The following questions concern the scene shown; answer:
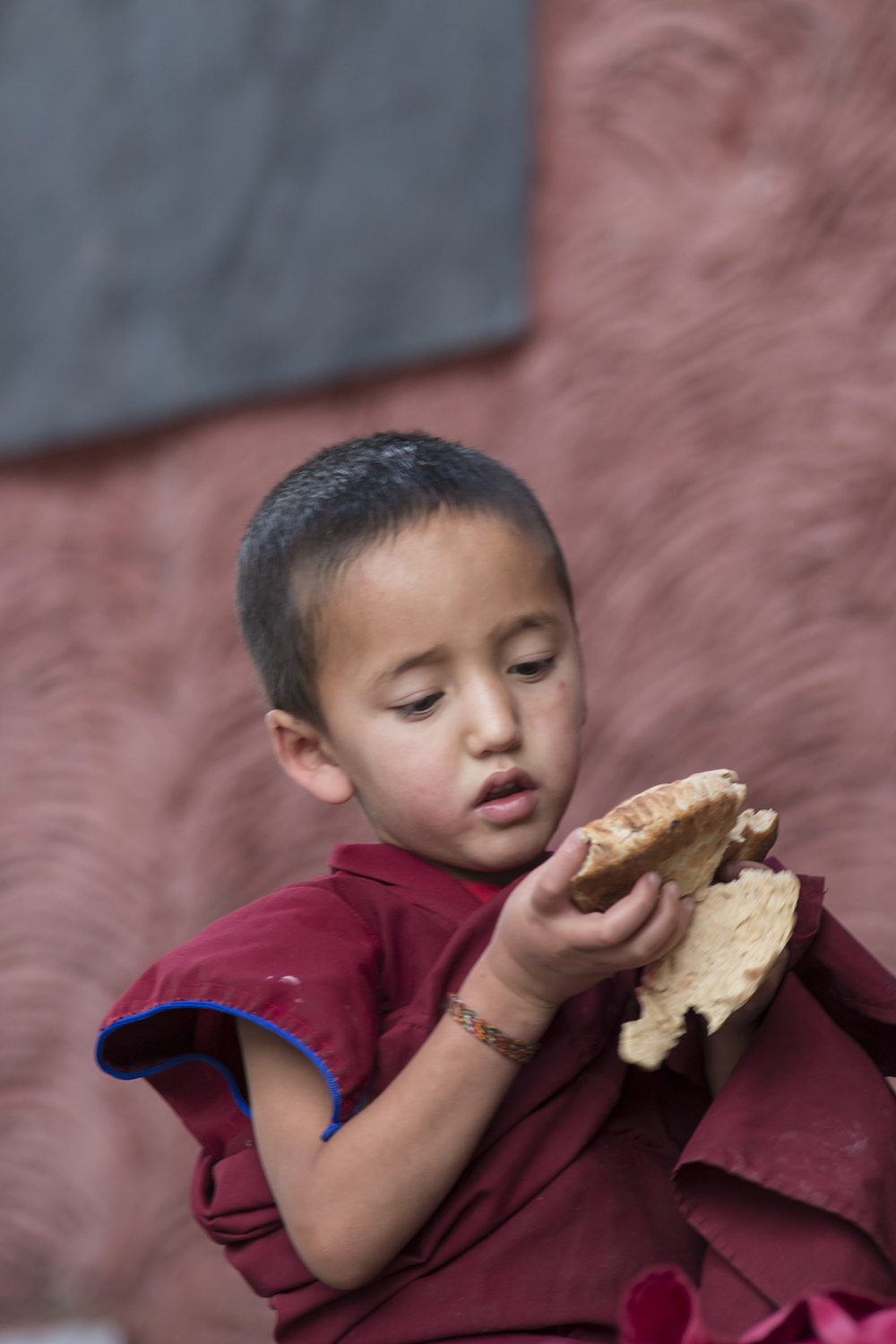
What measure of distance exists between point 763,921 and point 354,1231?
0.39m

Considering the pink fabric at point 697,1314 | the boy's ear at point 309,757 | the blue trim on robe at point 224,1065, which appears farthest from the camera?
the boy's ear at point 309,757

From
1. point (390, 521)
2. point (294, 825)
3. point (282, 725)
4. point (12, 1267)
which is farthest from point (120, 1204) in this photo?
point (390, 521)

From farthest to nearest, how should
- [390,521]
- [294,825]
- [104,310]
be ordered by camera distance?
[104,310] < [294,825] < [390,521]

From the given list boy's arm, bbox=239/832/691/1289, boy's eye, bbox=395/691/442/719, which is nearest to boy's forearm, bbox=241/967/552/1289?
boy's arm, bbox=239/832/691/1289

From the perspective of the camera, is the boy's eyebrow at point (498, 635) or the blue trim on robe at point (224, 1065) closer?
the blue trim on robe at point (224, 1065)

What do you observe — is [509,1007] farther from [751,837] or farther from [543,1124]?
[751,837]

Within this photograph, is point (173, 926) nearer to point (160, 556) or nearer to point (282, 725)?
point (160, 556)

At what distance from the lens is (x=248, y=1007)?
1.08 metres

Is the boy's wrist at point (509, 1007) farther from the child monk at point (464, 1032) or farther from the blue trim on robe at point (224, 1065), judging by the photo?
the blue trim on robe at point (224, 1065)

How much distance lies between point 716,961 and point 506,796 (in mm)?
233

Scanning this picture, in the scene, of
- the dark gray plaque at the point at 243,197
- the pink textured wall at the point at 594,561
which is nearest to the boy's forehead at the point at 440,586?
the pink textured wall at the point at 594,561

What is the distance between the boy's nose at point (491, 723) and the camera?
1.13 metres

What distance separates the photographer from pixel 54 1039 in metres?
2.90

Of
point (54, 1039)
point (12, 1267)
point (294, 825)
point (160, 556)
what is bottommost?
point (12, 1267)
